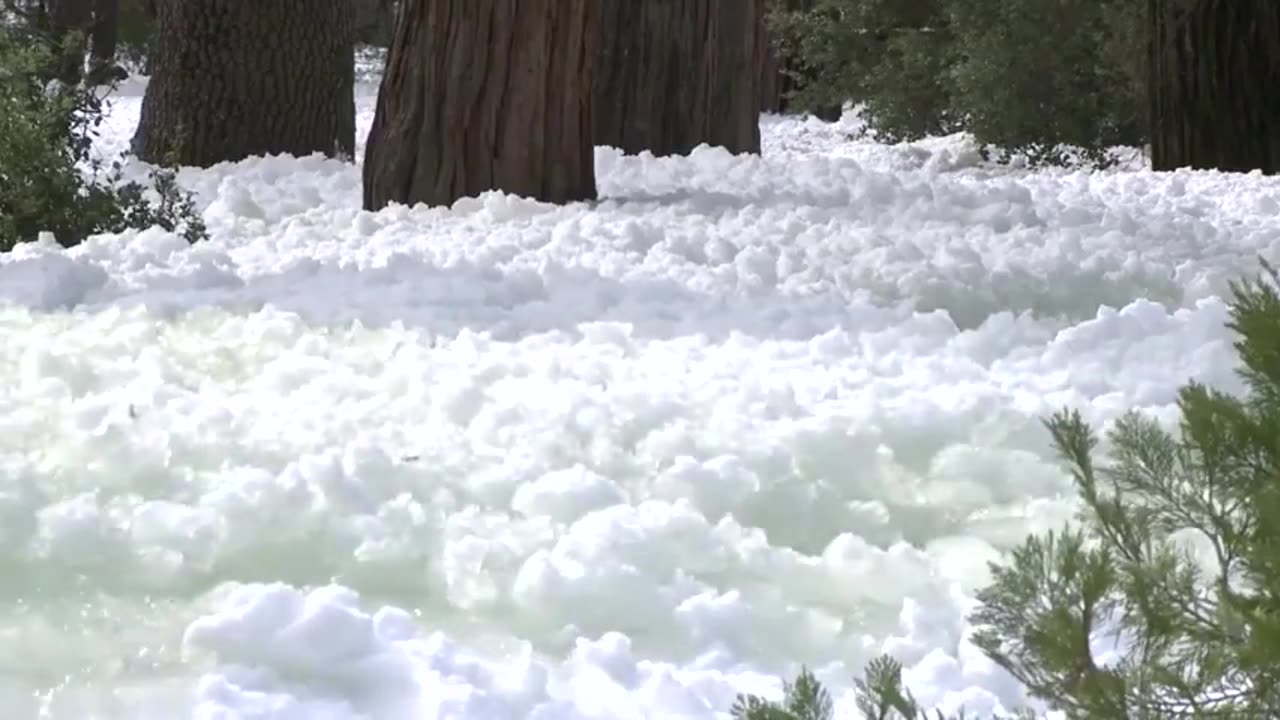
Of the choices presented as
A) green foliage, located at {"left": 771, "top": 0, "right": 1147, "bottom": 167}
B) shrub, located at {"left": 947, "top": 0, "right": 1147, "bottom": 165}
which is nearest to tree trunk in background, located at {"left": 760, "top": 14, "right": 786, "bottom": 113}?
green foliage, located at {"left": 771, "top": 0, "right": 1147, "bottom": 167}

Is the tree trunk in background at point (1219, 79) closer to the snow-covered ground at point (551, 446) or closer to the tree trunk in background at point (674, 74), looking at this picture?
the tree trunk in background at point (674, 74)

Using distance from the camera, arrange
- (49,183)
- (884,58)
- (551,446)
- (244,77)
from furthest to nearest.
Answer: (884,58)
(244,77)
(49,183)
(551,446)

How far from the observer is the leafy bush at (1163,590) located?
1.68 m

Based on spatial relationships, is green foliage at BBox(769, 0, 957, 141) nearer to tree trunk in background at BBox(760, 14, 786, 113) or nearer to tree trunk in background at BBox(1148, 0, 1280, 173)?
tree trunk in background at BBox(1148, 0, 1280, 173)

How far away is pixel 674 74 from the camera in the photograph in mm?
9305

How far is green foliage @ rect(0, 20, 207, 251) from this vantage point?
651 cm

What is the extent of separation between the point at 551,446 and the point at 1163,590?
208 cm

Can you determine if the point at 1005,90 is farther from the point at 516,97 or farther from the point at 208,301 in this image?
the point at 208,301

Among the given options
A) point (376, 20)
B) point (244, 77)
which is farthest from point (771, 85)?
point (244, 77)

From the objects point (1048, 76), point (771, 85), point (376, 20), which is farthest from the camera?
point (376, 20)

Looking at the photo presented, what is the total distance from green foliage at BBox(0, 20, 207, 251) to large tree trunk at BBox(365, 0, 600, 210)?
3.21ft

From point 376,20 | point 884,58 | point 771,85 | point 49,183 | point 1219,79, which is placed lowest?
point 771,85

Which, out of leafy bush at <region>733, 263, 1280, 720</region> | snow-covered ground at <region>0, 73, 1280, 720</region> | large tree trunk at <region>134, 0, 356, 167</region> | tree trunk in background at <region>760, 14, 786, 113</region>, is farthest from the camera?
tree trunk in background at <region>760, 14, 786, 113</region>

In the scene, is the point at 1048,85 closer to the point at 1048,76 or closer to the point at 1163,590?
the point at 1048,76
